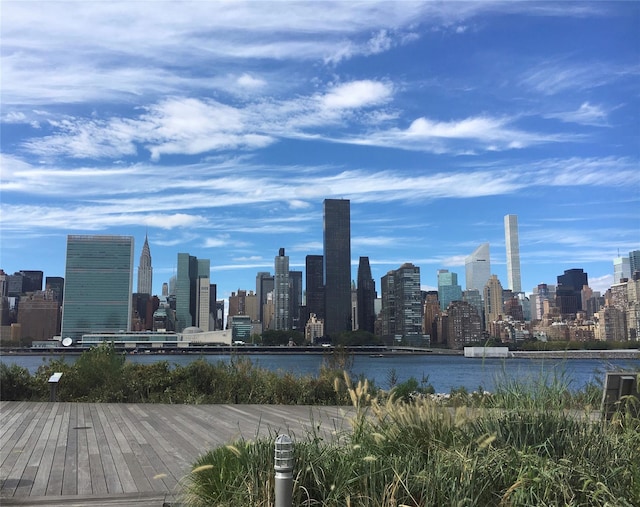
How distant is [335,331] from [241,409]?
3517 inches

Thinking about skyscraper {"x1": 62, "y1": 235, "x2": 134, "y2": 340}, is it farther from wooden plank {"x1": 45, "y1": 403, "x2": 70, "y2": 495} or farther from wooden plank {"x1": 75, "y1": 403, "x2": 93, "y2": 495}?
wooden plank {"x1": 45, "y1": 403, "x2": 70, "y2": 495}

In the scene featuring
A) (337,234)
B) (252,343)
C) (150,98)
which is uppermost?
(337,234)

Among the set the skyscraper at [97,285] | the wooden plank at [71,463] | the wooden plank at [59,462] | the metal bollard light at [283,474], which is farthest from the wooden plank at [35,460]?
the skyscraper at [97,285]

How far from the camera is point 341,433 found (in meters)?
4.19

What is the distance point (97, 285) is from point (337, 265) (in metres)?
75.5

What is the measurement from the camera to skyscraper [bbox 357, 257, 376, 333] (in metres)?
102

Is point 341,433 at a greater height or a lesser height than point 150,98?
lesser

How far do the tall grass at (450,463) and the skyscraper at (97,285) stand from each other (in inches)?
2553

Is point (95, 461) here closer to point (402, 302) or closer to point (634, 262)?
point (634, 262)

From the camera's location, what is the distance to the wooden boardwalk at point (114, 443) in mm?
4129

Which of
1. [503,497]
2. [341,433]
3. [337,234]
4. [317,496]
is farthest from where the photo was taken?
[337,234]

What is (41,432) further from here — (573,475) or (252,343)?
(252,343)

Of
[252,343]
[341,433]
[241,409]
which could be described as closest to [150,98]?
[241,409]

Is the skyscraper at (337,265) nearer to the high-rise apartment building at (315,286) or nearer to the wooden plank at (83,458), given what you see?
the high-rise apartment building at (315,286)
